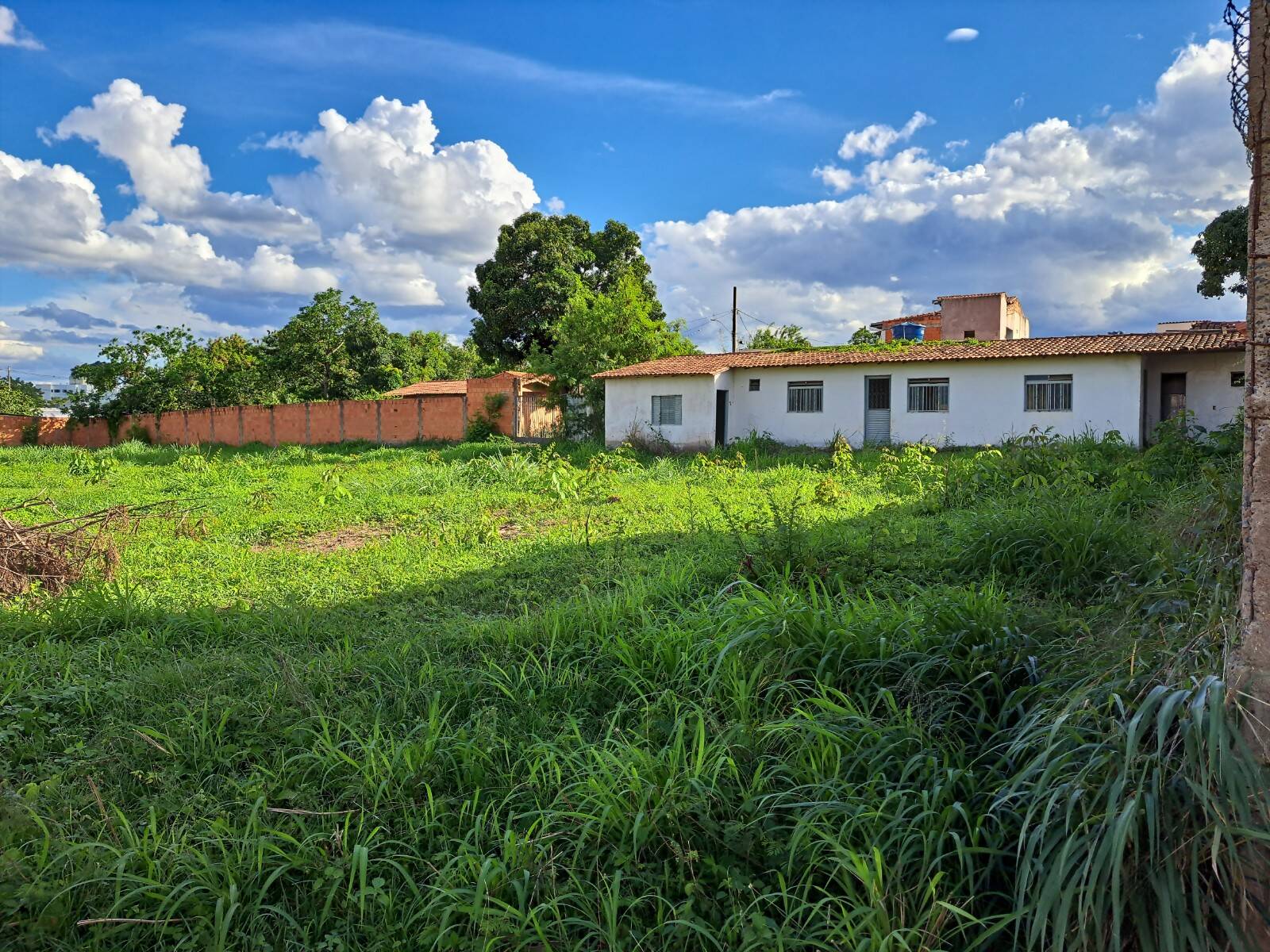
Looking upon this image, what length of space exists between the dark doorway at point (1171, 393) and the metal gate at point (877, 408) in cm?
613

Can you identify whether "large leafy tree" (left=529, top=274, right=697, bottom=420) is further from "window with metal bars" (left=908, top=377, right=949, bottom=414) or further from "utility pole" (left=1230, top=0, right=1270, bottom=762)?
"utility pole" (left=1230, top=0, right=1270, bottom=762)

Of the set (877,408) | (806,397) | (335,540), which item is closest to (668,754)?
(335,540)

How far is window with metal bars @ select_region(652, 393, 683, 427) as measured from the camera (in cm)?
2017

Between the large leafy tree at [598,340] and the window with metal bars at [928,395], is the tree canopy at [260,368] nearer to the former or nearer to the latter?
the large leafy tree at [598,340]

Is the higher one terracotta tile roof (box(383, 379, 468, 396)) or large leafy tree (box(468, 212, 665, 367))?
large leafy tree (box(468, 212, 665, 367))

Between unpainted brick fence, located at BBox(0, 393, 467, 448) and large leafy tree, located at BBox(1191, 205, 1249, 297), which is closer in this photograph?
large leafy tree, located at BBox(1191, 205, 1249, 297)

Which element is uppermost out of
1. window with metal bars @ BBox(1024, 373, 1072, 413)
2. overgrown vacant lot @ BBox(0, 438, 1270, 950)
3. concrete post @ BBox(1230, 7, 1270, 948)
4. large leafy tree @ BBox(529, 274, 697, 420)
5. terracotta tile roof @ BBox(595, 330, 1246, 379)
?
large leafy tree @ BBox(529, 274, 697, 420)

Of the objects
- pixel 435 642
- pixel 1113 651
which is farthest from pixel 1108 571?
pixel 435 642

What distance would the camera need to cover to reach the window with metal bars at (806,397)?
19391 millimetres

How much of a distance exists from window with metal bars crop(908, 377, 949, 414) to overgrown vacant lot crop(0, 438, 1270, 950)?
12486 millimetres

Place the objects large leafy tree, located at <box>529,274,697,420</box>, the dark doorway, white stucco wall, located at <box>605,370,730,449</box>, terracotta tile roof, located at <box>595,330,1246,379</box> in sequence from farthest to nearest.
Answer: large leafy tree, located at <box>529,274,697,420</box>, white stucco wall, located at <box>605,370,730,449</box>, the dark doorway, terracotta tile roof, located at <box>595,330,1246,379</box>

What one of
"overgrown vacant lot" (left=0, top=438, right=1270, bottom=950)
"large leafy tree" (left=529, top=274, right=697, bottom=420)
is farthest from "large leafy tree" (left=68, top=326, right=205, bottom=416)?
"overgrown vacant lot" (left=0, top=438, right=1270, bottom=950)

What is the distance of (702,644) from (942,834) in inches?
60.8

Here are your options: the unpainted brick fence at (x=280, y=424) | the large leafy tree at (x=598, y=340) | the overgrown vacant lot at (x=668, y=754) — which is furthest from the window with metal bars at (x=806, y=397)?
the overgrown vacant lot at (x=668, y=754)
